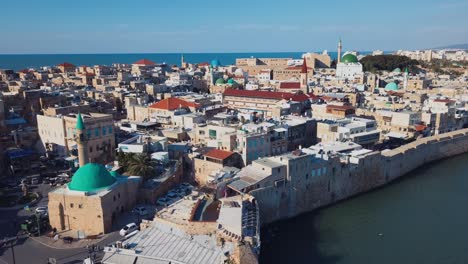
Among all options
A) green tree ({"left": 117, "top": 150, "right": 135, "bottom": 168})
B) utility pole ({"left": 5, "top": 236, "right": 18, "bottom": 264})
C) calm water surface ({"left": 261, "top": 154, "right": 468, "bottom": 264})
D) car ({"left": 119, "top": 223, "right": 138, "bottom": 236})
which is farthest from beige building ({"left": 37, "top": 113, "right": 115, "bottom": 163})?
calm water surface ({"left": 261, "top": 154, "right": 468, "bottom": 264})

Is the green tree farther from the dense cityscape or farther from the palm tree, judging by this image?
the palm tree

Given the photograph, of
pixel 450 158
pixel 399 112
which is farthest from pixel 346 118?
pixel 450 158

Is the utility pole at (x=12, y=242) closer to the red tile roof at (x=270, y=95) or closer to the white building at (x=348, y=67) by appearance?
the red tile roof at (x=270, y=95)

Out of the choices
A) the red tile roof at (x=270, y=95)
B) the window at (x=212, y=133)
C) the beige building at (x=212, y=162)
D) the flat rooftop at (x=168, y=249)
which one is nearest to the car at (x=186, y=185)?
the beige building at (x=212, y=162)

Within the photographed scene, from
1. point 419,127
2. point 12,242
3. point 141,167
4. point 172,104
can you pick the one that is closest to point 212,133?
point 141,167

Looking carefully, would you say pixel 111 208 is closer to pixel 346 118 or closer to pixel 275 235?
pixel 275 235
